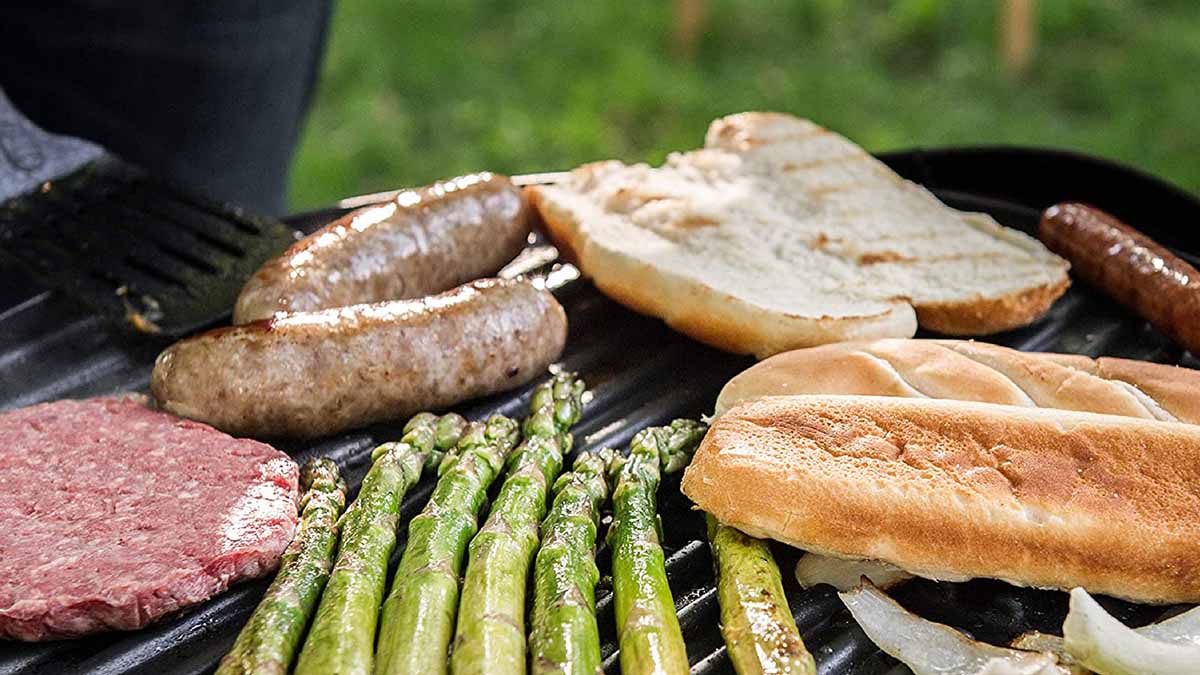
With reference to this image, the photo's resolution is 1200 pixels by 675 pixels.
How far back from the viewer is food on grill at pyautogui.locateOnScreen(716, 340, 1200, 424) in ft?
12.2

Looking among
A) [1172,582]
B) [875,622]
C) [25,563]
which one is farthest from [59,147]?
[1172,582]

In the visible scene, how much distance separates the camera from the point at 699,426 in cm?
396

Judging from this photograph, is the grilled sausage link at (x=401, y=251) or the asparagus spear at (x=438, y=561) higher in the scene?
the grilled sausage link at (x=401, y=251)

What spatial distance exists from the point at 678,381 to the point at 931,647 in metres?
1.49

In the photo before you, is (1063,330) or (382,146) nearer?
(1063,330)

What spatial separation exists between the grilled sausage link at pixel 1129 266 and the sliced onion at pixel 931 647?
1734mm

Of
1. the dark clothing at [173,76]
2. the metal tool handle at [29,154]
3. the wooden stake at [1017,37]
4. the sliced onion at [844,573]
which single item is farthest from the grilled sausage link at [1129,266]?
the wooden stake at [1017,37]

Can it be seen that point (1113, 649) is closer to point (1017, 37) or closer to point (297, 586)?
point (297, 586)

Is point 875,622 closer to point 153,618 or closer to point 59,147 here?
point 153,618

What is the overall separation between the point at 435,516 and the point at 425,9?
8.71 metres

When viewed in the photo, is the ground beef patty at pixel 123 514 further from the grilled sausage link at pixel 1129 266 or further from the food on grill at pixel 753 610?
the grilled sausage link at pixel 1129 266

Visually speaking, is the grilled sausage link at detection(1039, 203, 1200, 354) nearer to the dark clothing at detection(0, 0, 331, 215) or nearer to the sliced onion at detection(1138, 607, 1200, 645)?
the sliced onion at detection(1138, 607, 1200, 645)

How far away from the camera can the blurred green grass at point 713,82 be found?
31.2ft

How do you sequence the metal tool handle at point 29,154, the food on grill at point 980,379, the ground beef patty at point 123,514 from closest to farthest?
the ground beef patty at point 123,514 < the food on grill at point 980,379 < the metal tool handle at point 29,154
